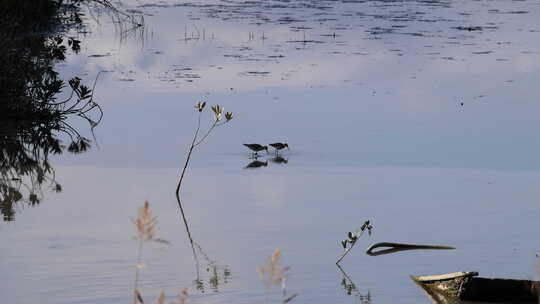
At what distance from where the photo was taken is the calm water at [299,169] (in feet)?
22.1

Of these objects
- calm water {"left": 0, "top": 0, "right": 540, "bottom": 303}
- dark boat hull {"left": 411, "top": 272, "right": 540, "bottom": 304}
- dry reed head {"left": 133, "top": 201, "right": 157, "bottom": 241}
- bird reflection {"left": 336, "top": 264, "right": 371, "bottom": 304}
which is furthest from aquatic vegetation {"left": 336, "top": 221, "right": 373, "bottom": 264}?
dry reed head {"left": 133, "top": 201, "right": 157, "bottom": 241}

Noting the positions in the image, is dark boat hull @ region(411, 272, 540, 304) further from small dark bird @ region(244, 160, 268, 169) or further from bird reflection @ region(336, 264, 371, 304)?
small dark bird @ region(244, 160, 268, 169)

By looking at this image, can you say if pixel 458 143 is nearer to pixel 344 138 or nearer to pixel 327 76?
pixel 344 138

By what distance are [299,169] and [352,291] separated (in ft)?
13.1

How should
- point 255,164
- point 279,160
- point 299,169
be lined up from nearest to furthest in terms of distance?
point 299,169 < point 255,164 < point 279,160

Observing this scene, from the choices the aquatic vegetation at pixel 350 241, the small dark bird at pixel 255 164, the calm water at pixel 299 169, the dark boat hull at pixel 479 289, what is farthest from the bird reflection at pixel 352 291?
the small dark bird at pixel 255 164

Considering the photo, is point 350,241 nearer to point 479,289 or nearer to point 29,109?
point 479,289

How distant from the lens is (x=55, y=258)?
7.07 m

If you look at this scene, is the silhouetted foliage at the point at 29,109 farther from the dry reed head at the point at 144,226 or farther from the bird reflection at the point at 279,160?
the dry reed head at the point at 144,226

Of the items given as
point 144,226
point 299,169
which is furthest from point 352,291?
point 299,169

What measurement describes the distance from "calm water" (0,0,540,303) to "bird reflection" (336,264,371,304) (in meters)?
0.02

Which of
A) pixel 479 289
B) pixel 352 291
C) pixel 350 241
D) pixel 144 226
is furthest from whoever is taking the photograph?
pixel 350 241

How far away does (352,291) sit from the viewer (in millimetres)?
6273

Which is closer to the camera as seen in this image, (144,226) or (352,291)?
(144,226)
